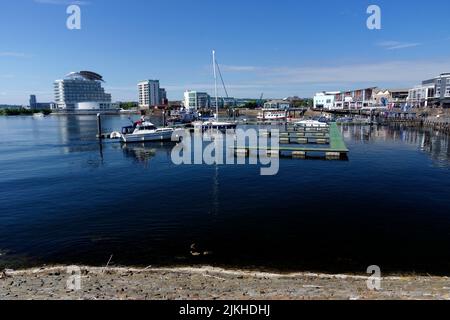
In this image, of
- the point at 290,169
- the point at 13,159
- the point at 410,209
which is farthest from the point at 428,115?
the point at 13,159

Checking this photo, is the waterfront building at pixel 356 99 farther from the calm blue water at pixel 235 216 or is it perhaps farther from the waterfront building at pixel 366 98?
the calm blue water at pixel 235 216

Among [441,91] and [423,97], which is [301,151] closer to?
[441,91]

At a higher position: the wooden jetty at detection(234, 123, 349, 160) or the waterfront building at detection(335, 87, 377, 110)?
the waterfront building at detection(335, 87, 377, 110)

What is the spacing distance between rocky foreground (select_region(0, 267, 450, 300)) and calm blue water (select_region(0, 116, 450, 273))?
5.58ft

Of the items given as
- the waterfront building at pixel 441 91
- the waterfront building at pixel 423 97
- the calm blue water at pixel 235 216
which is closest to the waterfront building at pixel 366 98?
the waterfront building at pixel 423 97

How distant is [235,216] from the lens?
82.7 ft

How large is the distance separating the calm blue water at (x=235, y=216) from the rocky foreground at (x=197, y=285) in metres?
1.70

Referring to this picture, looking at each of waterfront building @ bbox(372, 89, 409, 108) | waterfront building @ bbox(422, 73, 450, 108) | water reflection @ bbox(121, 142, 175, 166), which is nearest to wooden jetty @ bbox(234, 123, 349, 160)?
water reflection @ bbox(121, 142, 175, 166)

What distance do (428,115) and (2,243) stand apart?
143 m

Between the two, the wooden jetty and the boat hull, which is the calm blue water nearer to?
the wooden jetty

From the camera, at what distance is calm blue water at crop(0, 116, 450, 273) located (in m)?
18.9

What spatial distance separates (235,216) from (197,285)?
1097 cm

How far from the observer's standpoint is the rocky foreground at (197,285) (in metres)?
12.7

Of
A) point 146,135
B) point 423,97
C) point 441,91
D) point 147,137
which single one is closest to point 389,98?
point 423,97
